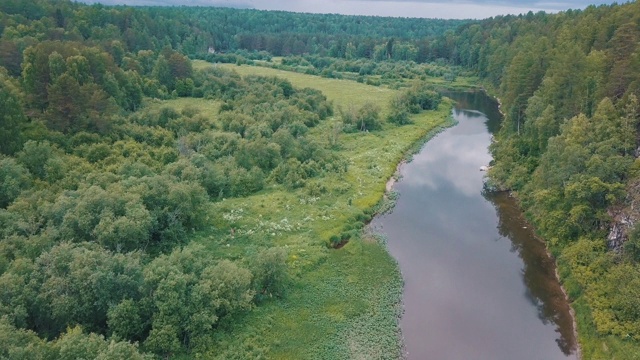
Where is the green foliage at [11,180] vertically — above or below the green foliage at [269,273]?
above

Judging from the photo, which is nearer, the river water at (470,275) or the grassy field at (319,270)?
the grassy field at (319,270)

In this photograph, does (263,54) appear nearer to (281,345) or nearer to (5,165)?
(5,165)

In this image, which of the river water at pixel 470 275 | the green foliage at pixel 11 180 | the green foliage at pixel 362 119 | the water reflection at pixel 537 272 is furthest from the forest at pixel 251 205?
the river water at pixel 470 275

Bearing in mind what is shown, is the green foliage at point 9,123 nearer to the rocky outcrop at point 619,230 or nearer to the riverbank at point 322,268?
the riverbank at point 322,268

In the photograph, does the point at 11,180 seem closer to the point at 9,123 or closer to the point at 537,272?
the point at 9,123

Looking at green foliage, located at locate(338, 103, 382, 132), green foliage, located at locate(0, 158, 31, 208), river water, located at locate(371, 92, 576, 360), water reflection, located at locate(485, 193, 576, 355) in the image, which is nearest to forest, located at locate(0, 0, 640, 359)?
green foliage, located at locate(0, 158, 31, 208)

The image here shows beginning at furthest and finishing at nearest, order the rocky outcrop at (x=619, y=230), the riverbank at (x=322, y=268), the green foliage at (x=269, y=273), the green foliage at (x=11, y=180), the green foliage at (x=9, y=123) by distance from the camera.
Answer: the green foliage at (x=9, y=123), the green foliage at (x=11, y=180), the rocky outcrop at (x=619, y=230), the green foliage at (x=269, y=273), the riverbank at (x=322, y=268)
